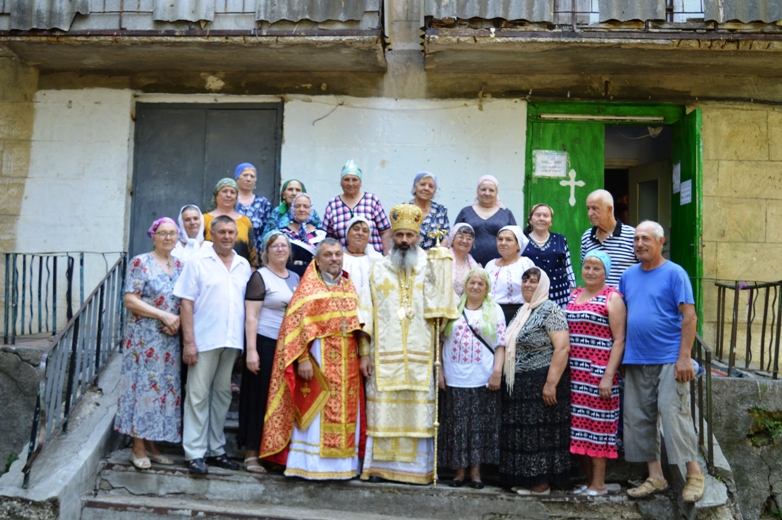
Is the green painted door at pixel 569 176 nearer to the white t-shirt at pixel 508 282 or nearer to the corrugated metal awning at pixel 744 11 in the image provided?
the corrugated metal awning at pixel 744 11

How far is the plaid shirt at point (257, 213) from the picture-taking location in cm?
617

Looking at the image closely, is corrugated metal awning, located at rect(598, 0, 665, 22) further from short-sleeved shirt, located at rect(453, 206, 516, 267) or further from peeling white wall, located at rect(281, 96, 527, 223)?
short-sleeved shirt, located at rect(453, 206, 516, 267)

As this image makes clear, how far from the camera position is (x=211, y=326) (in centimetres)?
499

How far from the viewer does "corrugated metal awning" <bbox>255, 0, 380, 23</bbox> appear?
7.03 metres

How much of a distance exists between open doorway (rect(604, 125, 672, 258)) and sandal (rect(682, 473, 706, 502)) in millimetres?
4180

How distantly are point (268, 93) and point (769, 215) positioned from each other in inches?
208

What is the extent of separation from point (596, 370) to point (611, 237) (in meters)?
1.15

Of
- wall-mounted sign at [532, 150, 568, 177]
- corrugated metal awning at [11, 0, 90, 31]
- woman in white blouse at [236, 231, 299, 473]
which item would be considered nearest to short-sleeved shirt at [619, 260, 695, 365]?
woman in white blouse at [236, 231, 299, 473]

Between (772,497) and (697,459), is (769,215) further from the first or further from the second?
(697,459)

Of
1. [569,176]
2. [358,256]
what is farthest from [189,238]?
[569,176]

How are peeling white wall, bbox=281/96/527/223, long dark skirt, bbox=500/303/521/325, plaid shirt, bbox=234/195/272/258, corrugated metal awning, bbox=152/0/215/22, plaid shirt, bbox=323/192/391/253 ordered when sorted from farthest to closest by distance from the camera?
peeling white wall, bbox=281/96/527/223 < corrugated metal awning, bbox=152/0/215/22 < plaid shirt, bbox=234/195/272/258 < plaid shirt, bbox=323/192/391/253 < long dark skirt, bbox=500/303/521/325

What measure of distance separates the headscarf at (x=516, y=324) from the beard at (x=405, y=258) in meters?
0.78

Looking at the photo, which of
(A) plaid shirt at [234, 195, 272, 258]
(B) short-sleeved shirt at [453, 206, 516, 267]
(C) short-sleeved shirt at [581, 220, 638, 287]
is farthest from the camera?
(A) plaid shirt at [234, 195, 272, 258]

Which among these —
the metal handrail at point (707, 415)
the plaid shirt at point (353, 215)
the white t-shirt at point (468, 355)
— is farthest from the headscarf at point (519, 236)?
the metal handrail at point (707, 415)
